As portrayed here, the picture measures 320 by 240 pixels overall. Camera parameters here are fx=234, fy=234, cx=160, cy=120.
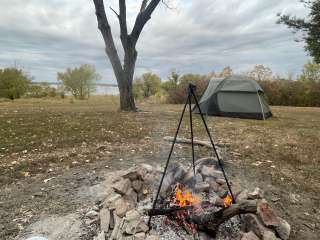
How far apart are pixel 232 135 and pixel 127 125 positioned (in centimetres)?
297

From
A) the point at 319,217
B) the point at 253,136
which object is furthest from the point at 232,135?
the point at 319,217

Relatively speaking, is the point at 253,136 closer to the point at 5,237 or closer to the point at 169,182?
the point at 169,182

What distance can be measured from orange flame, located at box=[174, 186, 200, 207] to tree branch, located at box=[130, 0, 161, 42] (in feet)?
26.1

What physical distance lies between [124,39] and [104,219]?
8294 mm

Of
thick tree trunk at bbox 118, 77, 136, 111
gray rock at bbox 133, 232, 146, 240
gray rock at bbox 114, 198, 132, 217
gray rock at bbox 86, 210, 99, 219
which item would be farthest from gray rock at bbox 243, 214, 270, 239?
thick tree trunk at bbox 118, 77, 136, 111

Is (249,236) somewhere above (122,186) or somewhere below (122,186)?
below

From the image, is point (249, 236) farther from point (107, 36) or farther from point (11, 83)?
→ point (11, 83)

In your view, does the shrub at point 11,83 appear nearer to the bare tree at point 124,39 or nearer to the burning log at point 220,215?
the bare tree at point 124,39

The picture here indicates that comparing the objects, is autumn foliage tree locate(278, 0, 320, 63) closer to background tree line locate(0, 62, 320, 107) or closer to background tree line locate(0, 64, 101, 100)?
background tree line locate(0, 62, 320, 107)

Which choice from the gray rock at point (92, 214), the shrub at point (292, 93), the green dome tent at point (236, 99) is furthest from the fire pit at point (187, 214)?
the shrub at point (292, 93)

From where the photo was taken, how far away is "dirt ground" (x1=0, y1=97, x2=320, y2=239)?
2531mm

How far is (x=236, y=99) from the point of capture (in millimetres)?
8820

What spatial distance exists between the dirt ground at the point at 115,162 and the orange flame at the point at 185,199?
72 cm

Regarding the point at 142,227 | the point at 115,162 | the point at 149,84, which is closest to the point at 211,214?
the point at 142,227
